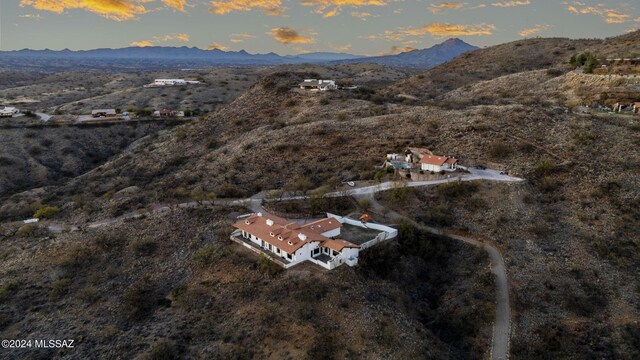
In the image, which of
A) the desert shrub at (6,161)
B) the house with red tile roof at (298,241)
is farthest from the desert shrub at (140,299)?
the desert shrub at (6,161)

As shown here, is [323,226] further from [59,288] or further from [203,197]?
[59,288]

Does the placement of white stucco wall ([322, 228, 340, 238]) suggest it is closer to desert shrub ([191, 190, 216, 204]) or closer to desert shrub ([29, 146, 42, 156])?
desert shrub ([191, 190, 216, 204])

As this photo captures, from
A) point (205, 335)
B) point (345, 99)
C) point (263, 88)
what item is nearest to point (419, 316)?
point (205, 335)

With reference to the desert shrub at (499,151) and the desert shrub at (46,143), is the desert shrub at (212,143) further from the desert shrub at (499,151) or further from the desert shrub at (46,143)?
the desert shrub at (499,151)

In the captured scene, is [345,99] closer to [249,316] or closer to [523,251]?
[523,251]

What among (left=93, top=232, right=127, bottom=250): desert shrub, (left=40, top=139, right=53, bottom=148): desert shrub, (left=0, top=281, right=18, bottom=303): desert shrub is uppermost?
(left=40, top=139, right=53, bottom=148): desert shrub

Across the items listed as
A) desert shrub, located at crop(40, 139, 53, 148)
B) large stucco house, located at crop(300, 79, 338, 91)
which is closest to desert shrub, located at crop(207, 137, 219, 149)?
large stucco house, located at crop(300, 79, 338, 91)

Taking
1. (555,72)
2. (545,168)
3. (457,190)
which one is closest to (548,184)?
(545,168)
